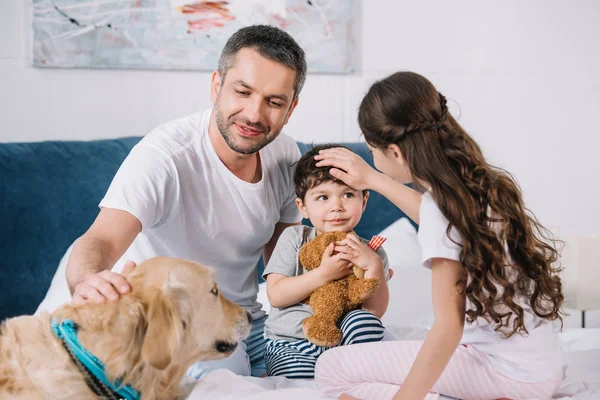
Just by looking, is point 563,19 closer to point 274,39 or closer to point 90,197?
point 274,39

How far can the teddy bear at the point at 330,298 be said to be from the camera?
1.82 meters

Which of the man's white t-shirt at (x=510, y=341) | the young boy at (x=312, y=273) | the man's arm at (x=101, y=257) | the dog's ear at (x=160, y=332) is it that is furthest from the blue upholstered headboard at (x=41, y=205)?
the man's white t-shirt at (x=510, y=341)

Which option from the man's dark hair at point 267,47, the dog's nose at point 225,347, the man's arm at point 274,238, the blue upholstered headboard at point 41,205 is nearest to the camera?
the dog's nose at point 225,347

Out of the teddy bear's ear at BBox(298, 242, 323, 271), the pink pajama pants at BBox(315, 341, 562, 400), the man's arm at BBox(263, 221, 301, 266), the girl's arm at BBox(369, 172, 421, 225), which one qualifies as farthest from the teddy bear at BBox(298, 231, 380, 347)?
the man's arm at BBox(263, 221, 301, 266)

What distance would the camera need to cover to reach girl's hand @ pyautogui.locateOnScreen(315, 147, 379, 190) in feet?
6.09

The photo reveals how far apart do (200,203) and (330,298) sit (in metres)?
0.55

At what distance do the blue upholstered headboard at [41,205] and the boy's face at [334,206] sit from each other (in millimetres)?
1192

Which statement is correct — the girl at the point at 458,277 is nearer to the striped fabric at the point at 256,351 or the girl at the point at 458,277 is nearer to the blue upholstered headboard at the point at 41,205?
the striped fabric at the point at 256,351

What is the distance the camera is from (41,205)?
2.65 m

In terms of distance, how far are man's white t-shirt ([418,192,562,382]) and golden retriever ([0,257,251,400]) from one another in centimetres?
59

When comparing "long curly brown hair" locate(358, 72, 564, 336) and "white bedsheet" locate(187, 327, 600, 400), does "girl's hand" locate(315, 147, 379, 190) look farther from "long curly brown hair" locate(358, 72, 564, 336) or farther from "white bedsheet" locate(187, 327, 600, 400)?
"white bedsheet" locate(187, 327, 600, 400)

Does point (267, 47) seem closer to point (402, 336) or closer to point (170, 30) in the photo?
point (402, 336)

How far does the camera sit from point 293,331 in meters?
1.94

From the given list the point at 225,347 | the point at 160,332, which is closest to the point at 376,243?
the point at 225,347
